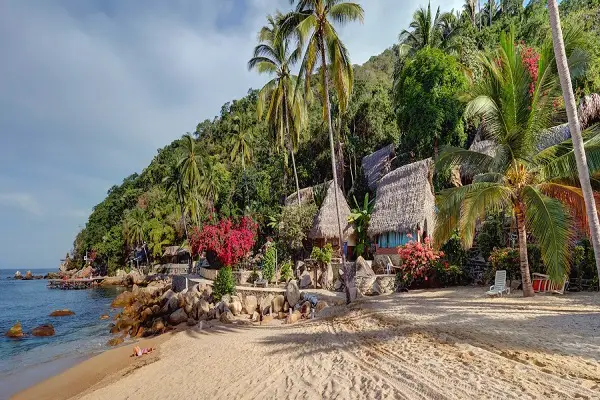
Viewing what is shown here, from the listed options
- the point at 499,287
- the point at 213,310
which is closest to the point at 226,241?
the point at 213,310

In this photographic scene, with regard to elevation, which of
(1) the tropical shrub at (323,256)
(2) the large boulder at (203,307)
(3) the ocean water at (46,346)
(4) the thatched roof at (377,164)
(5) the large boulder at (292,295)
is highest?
(4) the thatched roof at (377,164)

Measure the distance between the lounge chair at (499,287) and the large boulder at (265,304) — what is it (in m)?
8.48

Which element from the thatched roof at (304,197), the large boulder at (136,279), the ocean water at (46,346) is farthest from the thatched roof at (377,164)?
the large boulder at (136,279)

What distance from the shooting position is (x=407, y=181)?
69.7ft

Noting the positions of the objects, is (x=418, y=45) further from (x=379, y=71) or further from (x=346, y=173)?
(x=379, y=71)

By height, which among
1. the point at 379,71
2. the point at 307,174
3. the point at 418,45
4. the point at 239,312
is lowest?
the point at 239,312

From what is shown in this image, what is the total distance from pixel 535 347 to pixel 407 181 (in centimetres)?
1560

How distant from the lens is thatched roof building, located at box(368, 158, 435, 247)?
782 inches

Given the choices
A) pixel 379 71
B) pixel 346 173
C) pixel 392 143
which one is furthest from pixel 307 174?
pixel 379 71

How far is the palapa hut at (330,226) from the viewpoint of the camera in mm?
23391

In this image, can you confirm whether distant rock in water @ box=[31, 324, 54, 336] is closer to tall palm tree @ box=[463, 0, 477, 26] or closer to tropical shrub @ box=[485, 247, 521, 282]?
tropical shrub @ box=[485, 247, 521, 282]

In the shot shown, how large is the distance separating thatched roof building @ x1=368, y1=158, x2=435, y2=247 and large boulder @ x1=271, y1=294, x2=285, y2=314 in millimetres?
7935

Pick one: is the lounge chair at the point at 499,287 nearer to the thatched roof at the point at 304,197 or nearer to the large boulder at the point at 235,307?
the large boulder at the point at 235,307

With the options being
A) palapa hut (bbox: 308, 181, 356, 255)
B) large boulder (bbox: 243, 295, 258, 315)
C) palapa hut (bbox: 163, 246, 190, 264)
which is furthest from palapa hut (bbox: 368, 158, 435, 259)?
palapa hut (bbox: 163, 246, 190, 264)
